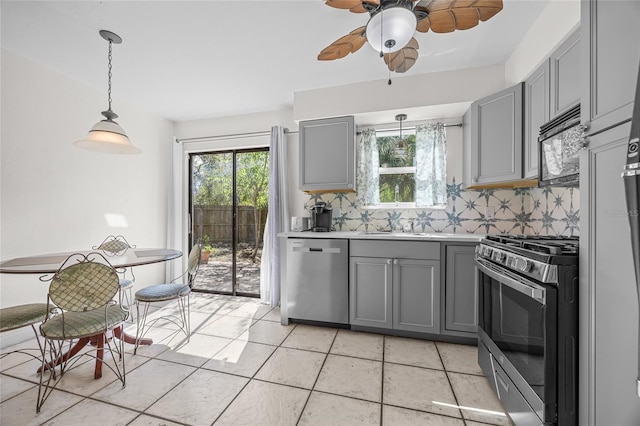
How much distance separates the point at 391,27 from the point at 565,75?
46.6 inches

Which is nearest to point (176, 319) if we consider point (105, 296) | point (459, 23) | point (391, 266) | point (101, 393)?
point (101, 393)

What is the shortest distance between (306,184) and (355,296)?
1.36m

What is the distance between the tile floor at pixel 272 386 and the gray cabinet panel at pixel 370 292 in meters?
0.18

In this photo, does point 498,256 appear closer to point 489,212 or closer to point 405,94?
point 489,212

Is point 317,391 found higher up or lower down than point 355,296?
lower down

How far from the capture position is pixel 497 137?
2.31m

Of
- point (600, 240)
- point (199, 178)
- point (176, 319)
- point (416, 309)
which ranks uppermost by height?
point (199, 178)

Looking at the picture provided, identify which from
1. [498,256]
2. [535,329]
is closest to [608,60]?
[498,256]

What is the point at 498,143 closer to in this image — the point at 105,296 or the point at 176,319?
the point at 105,296

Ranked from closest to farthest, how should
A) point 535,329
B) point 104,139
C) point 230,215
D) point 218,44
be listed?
point 535,329 < point 104,139 < point 218,44 < point 230,215

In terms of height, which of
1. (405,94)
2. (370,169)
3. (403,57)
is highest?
(405,94)

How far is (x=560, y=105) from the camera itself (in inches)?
64.8

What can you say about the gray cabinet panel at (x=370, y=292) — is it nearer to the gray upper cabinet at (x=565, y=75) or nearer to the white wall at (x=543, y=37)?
the gray upper cabinet at (x=565, y=75)

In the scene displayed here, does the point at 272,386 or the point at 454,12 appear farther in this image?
the point at 272,386
